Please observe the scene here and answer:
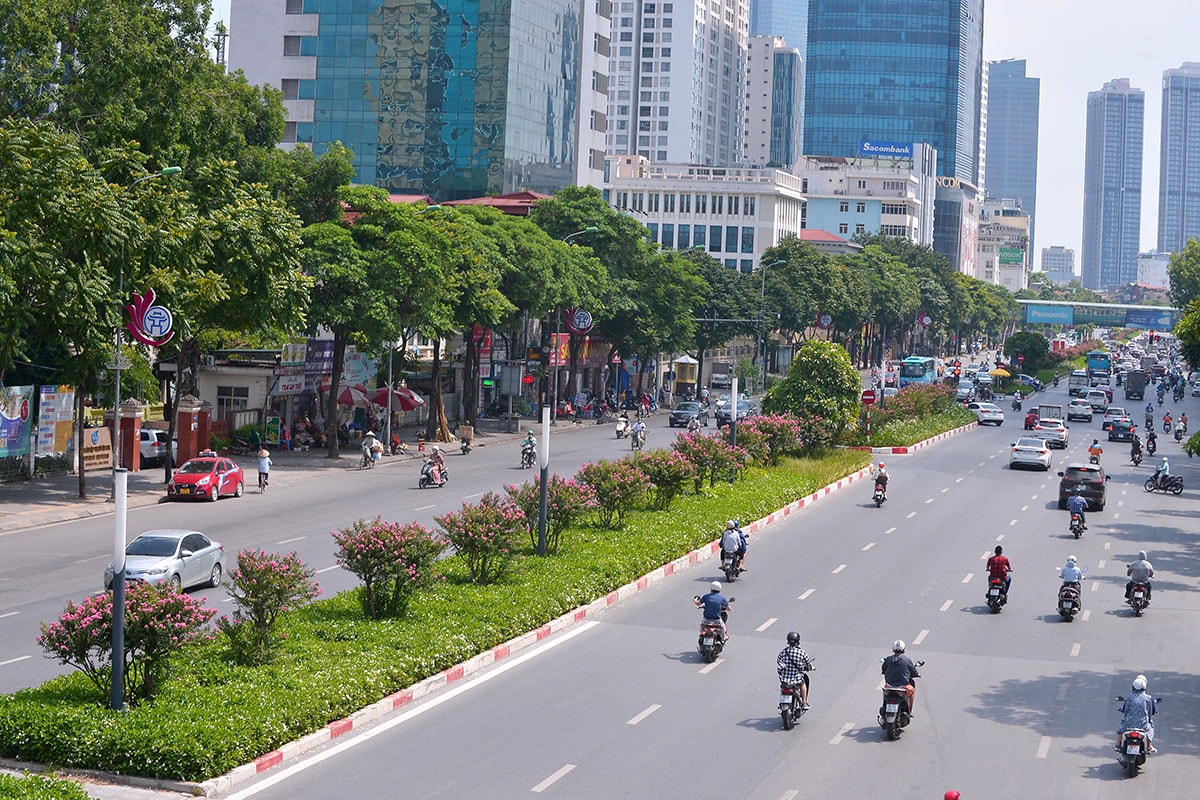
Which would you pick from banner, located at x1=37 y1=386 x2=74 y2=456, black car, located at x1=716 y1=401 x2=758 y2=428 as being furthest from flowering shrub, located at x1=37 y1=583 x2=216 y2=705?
black car, located at x1=716 y1=401 x2=758 y2=428

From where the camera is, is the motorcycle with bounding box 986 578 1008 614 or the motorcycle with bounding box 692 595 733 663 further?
the motorcycle with bounding box 986 578 1008 614

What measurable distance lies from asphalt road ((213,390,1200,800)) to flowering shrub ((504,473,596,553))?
2.62m

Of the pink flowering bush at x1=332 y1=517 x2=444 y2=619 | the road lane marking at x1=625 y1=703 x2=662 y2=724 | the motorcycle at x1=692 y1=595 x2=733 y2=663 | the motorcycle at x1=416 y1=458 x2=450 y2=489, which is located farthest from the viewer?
the motorcycle at x1=416 y1=458 x2=450 y2=489

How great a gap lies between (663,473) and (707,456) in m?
4.85

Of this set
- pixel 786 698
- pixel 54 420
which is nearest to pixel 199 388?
pixel 54 420

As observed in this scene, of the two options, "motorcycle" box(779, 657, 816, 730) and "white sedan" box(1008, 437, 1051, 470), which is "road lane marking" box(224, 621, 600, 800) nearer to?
"motorcycle" box(779, 657, 816, 730)

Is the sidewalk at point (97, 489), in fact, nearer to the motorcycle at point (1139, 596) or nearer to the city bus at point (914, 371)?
the motorcycle at point (1139, 596)

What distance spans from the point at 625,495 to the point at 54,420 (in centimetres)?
2240

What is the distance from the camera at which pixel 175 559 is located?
2842cm

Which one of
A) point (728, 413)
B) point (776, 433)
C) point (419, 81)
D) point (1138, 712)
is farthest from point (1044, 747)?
point (419, 81)

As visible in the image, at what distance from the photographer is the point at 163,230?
42.0 metres

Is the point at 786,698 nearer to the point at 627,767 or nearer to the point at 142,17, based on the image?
the point at 627,767

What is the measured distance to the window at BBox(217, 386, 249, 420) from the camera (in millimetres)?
59938

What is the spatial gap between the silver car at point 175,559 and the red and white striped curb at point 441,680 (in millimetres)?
7558
